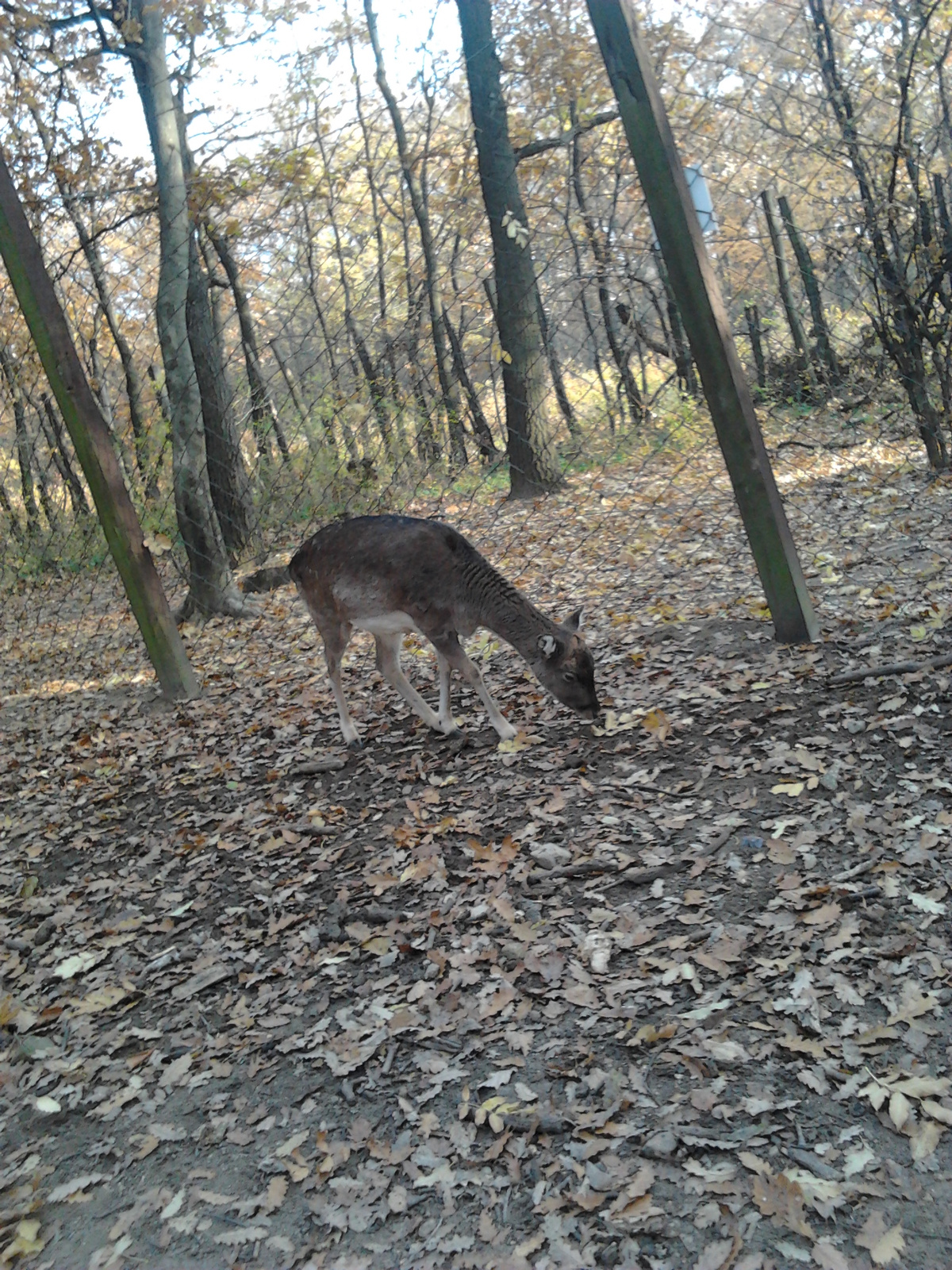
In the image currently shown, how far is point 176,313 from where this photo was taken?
10.4m

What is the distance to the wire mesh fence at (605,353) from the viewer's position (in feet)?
23.7

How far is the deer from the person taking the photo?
6.27m

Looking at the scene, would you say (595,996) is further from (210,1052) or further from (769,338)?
(769,338)

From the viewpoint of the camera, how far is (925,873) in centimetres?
403

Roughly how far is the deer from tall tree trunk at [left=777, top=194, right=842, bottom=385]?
3273mm

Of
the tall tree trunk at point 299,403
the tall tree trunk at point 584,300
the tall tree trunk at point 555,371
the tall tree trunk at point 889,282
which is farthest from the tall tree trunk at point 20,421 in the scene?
the tall tree trunk at point 889,282

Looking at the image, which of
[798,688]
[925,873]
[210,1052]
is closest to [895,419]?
[798,688]

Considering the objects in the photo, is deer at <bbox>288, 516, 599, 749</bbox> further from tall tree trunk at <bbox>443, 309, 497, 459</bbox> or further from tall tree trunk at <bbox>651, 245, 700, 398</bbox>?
tall tree trunk at <bbox>651, 245, 700, 398</bbox>

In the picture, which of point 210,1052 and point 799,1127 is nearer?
point 799,1127

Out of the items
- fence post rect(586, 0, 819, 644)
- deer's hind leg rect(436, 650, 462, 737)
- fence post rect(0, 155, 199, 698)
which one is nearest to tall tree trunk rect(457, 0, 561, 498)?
fence post rect(586, 0, 819, 644)

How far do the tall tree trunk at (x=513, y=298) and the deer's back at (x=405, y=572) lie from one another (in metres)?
1.53

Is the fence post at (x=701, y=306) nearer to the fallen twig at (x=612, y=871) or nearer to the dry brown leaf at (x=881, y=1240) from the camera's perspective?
the fallen twig at (x=612, y=871)

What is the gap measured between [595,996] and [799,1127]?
967 millimetres

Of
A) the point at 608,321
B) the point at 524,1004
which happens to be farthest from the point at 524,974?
the point at 608,321
